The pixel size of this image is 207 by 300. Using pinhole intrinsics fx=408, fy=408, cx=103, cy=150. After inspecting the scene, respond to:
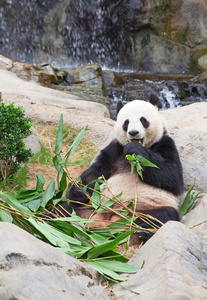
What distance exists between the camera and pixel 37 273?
79.0 inches

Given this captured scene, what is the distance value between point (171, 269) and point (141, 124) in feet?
6.74

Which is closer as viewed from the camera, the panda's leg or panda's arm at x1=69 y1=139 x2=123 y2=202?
the panda's leg

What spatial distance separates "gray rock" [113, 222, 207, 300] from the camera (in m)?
2.12

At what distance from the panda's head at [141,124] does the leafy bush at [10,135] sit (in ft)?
3.94

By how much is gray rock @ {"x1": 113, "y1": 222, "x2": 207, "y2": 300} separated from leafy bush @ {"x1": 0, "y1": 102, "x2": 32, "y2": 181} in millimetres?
2389

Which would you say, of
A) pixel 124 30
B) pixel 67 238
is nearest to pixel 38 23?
pixel 124 30

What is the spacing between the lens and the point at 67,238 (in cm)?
293

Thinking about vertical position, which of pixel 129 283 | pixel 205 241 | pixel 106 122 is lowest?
pixel 129 283

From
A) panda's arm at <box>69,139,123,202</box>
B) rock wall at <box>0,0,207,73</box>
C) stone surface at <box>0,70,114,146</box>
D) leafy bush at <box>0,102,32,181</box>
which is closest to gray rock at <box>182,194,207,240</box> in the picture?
panda's arm at <box>69,139,123,202</box>

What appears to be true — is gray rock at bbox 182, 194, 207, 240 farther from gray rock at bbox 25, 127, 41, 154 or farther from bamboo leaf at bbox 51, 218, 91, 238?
gray rock at bbox 25, 127, 41, 154

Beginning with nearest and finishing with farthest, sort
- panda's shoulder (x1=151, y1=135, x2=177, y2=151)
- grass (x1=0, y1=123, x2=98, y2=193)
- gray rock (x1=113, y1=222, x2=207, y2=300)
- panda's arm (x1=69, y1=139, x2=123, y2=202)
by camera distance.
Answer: gray rock (x1=113, y1=222, x2=207, y2=300) < panda's shoulder (x1=151, y1=135, x2=177, y2=151) < panda's arm (x1=69, y1=139, x2=123, y2=202) < grass (x1=0, y1=123, x2=98, y2=193)

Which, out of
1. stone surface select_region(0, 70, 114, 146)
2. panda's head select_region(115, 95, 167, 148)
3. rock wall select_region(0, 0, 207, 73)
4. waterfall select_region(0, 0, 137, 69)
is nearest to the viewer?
panda's head select_region(115, 95, 167, 148)

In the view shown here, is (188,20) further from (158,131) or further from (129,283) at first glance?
(129,283)

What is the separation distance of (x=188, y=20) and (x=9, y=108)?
13036 mm
